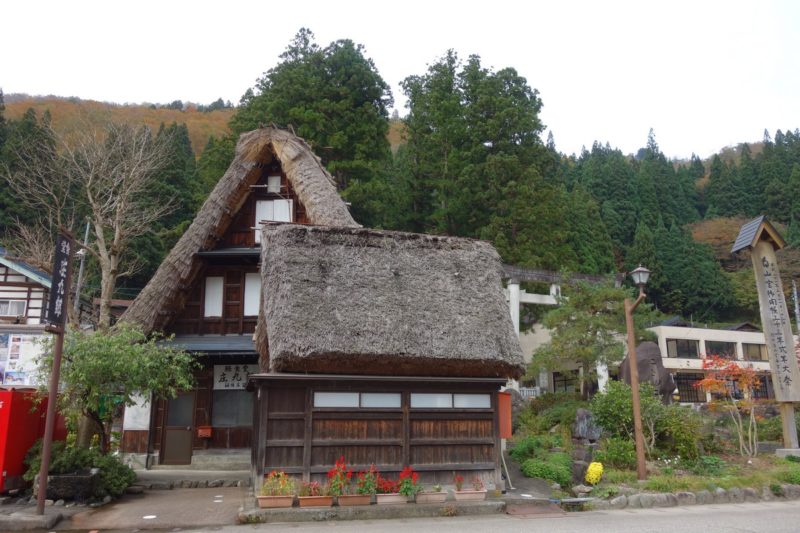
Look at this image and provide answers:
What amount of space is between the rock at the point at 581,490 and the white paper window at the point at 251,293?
10149 mm

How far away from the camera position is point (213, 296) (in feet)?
58.0

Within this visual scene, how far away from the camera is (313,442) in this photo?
11.4 meters

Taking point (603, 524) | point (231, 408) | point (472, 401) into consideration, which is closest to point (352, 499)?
point (472, 401)

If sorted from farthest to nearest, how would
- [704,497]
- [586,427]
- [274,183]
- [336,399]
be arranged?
[274,183] < [586,427] < [704,497] < [336,399]

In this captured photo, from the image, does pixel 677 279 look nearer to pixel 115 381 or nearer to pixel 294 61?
pixel 294 61

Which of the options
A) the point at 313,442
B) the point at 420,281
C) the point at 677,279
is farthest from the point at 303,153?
the point at 677,279

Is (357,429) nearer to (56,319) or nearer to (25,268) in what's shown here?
(56,319)

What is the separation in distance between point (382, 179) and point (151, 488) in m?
18.4

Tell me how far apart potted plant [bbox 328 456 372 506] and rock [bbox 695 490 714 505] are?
717 cm

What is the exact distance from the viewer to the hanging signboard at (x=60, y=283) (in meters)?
10.1

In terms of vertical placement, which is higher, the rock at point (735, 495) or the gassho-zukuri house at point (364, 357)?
the gassho-zukuri house at point (364, 357)

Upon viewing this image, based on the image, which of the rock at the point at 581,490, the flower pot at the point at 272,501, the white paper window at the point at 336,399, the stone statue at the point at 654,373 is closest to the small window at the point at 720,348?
the stone statue at the point at 654,373

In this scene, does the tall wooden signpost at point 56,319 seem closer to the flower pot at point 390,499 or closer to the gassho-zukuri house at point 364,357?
the gassho-zukuri house at point 364,357

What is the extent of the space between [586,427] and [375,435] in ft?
22.9
